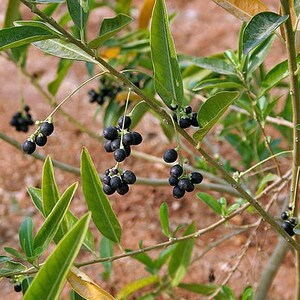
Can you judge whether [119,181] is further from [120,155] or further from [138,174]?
[138,174]

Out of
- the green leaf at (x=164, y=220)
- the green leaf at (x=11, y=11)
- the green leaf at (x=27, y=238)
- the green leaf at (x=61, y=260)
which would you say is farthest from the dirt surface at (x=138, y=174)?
the green leaf at (x=61, y=260)

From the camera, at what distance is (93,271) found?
2645 mm

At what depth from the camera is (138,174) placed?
322 cm

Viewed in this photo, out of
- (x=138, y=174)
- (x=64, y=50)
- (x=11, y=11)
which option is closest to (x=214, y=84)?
(x=64, y=50)

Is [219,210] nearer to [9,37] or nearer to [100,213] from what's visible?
[100,213]

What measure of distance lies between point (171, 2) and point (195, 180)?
3.41 metres

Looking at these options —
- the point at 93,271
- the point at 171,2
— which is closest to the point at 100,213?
the point at 93,271

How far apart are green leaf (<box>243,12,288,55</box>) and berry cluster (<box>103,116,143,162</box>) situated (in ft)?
0.74

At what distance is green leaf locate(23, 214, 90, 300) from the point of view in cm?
91

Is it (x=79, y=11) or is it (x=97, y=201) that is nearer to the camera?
(x=79, y=11)

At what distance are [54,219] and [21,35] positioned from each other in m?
0.30

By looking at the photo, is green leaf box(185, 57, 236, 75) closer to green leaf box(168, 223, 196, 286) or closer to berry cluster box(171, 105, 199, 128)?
berry cluster box(171, 105, 199, 128)

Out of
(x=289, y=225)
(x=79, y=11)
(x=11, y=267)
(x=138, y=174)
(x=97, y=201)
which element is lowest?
(x=11, y=267)

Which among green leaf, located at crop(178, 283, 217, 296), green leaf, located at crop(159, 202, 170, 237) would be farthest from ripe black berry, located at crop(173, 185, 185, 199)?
green leaf, located at crop(178, 283, 217, 296)
